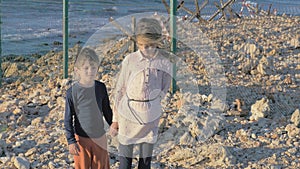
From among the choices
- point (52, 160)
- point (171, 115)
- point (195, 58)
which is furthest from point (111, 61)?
point (52, 160)

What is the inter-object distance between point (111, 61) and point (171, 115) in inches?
104

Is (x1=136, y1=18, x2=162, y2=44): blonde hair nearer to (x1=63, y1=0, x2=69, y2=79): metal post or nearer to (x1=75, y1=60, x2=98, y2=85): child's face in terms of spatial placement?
(x1=75, y1=60, x2=98, y2=85): child's face

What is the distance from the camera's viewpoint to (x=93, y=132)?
13.8ft

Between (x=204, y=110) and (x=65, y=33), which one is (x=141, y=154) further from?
(x=65, y=33)

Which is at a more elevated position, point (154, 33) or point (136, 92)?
point (154, 33)

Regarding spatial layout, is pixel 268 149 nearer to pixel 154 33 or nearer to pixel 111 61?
pixel 154 33

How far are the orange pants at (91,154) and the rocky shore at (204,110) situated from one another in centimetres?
99

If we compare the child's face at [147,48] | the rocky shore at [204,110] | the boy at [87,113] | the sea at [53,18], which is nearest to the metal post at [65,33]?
the rocky shore at [204,110]

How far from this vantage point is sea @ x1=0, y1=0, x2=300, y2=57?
1402cm

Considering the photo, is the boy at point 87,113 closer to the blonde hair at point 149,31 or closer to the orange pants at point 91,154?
the orange pants at point 91,154

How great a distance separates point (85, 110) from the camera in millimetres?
4184

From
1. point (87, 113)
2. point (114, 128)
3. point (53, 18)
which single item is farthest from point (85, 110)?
point (53, 18)

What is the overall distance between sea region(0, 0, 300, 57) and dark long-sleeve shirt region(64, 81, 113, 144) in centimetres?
772

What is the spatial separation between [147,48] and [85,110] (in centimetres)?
63
